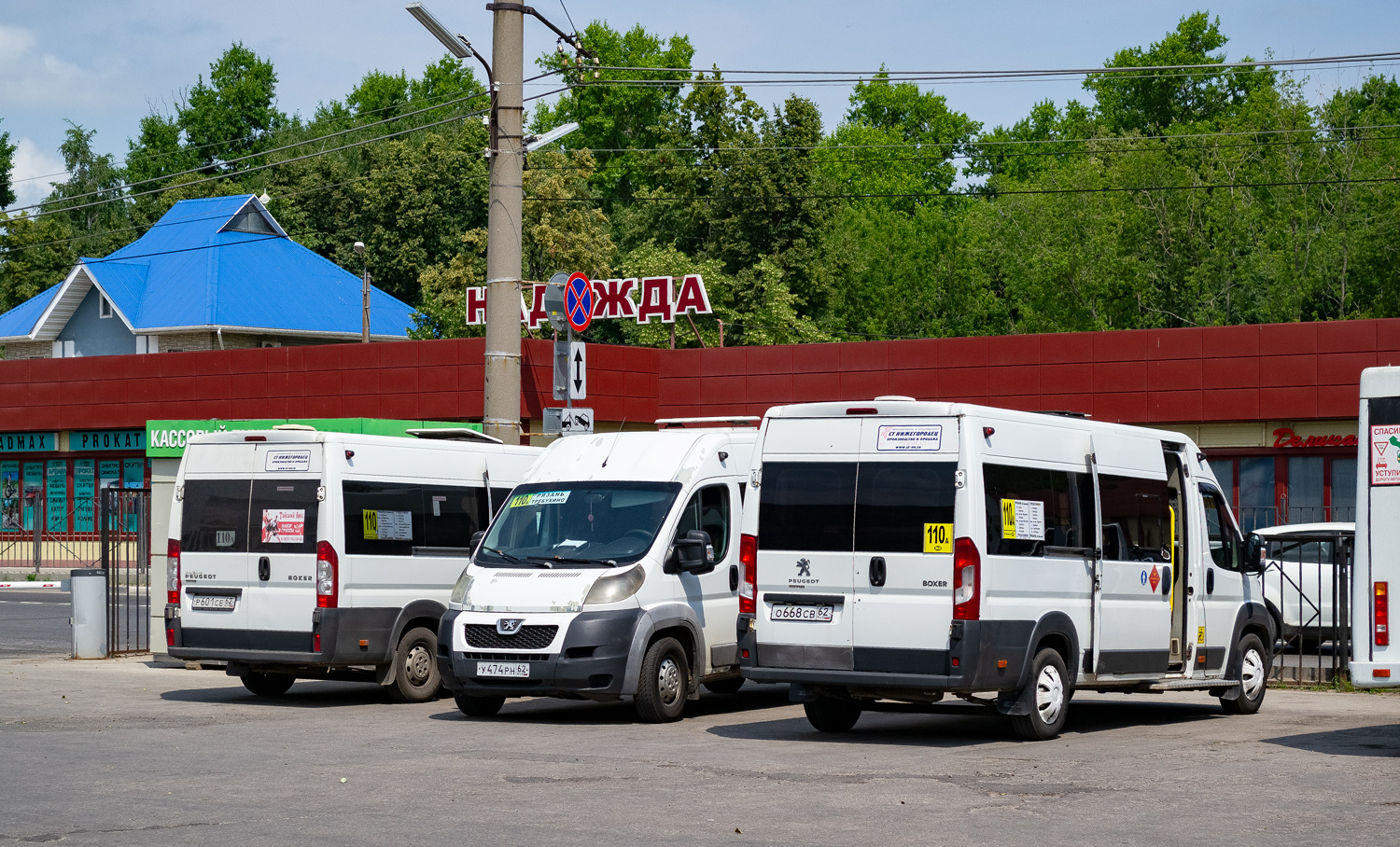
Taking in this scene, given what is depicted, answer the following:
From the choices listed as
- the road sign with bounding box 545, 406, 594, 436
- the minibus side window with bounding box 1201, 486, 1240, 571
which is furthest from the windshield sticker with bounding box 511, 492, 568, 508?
the minibus side window with bounding box 1201, 486, 1240, 571

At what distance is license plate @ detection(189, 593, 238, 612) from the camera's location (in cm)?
1465

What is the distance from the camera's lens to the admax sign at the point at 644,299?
36688mm

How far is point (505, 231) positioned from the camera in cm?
1841

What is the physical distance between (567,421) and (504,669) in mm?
5331

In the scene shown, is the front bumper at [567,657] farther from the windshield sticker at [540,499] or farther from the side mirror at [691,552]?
the windshield sticker at [540,499]

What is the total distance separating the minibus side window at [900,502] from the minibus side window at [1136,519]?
6.08 feet

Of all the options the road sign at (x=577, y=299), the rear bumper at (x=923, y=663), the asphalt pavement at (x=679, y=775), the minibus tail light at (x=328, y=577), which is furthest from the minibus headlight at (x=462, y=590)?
the road sign at (x=577, y=299)

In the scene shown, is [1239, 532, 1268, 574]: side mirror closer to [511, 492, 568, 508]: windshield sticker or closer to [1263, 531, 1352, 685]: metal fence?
[1263, 531, 1352, 685]: metal fence

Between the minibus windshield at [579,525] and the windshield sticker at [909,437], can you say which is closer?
the windshield sticker at [909,437]

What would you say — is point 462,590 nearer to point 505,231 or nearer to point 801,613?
point 801,613

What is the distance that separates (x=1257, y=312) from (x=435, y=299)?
2532 cm

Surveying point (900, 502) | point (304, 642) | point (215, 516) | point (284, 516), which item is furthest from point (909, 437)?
point (215, 516)

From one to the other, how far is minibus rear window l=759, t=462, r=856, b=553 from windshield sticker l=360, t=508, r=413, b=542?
4.23m

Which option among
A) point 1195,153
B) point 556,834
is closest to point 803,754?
point 556,834
